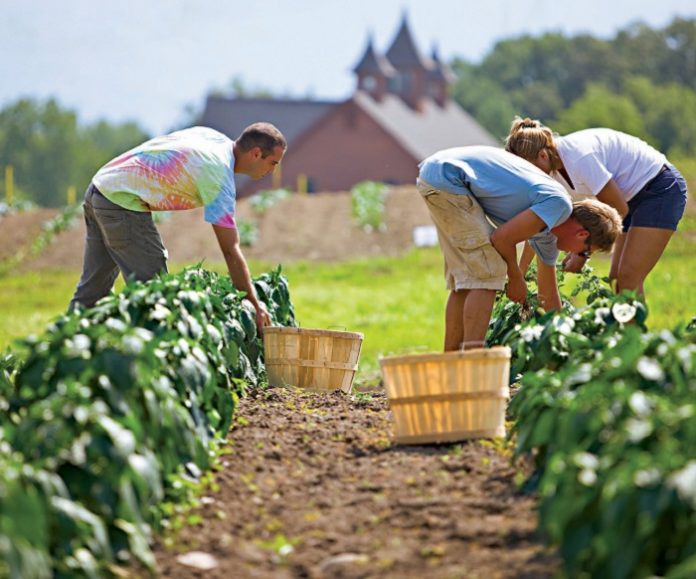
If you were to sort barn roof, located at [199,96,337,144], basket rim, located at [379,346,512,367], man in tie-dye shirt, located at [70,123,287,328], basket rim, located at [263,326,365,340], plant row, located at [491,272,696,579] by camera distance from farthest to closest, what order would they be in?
barn roof, located at [199,96,337,144] < basket rim, located at [263,326,365,340] < man in tie-dye shirt, located at [70,123,287,328] < basket rim, located at [379,346,512,367] < plant row, located at [491,272,696,579]

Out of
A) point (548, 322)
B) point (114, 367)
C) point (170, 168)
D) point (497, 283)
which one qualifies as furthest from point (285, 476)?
point (170, 168)

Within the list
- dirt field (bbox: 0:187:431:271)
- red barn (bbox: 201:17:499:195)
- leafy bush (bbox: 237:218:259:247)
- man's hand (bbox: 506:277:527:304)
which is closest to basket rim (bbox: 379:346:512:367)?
man's hand (bbox: 506:277:527:304)

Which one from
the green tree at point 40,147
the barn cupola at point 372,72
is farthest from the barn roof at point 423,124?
the green tree at point 40,147

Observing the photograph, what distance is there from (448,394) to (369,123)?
44.0 m

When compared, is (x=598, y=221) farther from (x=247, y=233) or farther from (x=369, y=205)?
(x=369, y=205)

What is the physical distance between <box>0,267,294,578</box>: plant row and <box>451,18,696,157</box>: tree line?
77614mm

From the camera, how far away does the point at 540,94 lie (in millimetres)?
102812

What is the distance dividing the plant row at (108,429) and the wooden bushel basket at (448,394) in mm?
746

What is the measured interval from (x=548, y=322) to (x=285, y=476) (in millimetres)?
1411

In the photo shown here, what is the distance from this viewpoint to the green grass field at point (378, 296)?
37.6 feet

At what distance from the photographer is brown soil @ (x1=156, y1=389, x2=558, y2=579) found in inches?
153

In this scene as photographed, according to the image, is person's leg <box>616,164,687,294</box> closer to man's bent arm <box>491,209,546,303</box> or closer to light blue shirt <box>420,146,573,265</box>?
light blue shirt <box>420,146,573,265</box>

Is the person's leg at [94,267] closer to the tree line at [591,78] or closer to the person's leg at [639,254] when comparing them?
the person's leg at [639,254]

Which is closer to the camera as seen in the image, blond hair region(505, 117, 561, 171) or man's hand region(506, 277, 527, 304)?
man's hand region(506, 277, 527, 304)
